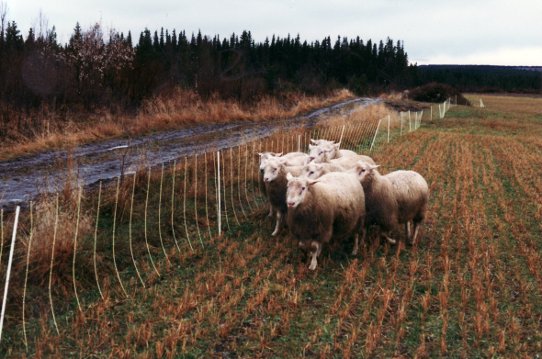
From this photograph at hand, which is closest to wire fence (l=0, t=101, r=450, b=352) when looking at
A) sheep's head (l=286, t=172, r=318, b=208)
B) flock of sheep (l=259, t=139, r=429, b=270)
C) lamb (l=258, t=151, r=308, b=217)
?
lamb (l=258, t=151, r=308, b=217)

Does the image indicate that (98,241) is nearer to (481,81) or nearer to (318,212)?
(318,212)

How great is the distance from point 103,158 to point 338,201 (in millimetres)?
7936

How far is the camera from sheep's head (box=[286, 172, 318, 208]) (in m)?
7.43

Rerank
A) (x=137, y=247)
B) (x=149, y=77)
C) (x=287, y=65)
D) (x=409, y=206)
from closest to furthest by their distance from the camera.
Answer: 1. (x=137, y=247)
2. (x=409, y=206)
3. (x=149, y=77)
4. (x=287, y=65)

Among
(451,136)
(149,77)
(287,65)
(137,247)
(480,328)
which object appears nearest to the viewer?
(480,328)

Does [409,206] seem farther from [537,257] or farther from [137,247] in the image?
[137,247]

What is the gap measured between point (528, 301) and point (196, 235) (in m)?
5.41

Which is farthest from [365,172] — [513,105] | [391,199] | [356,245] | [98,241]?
[513,105]

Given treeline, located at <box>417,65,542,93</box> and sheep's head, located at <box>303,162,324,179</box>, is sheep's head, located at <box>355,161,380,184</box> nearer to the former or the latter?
sheep's head, located at <box>303,162,324,179</box>

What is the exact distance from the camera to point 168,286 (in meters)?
6.88

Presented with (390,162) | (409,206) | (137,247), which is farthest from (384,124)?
(137,247)

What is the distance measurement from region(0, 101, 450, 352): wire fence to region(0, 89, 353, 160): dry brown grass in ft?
15.2

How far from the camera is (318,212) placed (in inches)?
307

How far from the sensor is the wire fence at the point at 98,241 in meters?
5.97
